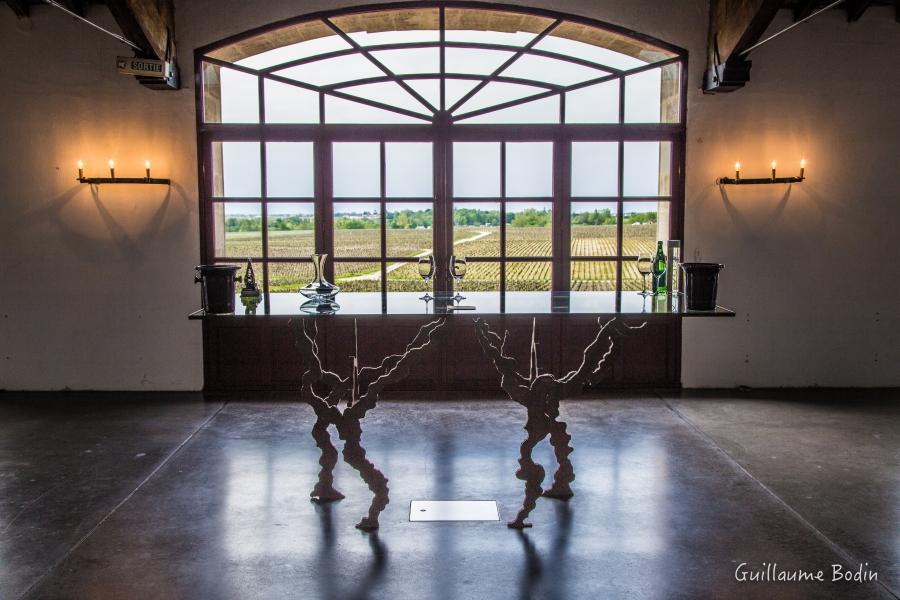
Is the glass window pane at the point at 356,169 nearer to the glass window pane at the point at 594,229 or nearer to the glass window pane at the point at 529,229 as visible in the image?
the glass window pane at the point at 529,229

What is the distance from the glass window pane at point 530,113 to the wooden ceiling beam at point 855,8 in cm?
241

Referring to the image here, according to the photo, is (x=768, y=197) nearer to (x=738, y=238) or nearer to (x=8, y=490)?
(x=738, y=238)

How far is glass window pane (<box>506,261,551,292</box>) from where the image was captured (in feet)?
22.0

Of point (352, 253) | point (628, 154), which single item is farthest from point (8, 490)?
point (628, 154)

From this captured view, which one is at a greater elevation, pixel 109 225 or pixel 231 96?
pixel 231 96

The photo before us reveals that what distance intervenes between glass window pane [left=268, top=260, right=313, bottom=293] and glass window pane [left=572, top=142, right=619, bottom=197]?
2.35 meters

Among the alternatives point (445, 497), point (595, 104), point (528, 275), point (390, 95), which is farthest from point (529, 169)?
point (445, 497)

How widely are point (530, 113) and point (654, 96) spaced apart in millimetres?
1053

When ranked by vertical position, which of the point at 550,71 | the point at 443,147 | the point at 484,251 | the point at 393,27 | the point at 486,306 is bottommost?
the point at 486,306

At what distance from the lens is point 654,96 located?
21.8 feet

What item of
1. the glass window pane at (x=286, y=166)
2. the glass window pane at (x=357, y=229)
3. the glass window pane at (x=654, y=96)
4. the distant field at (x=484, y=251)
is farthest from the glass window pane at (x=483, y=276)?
the glass window pane at (x=654, y=96)

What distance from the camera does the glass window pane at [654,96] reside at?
21.7 feet

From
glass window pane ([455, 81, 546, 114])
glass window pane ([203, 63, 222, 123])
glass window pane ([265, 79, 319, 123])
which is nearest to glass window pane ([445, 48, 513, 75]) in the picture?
glass window pane ([455, 81, 546, 114])

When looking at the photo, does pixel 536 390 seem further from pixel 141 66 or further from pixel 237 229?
pixel 141 66
